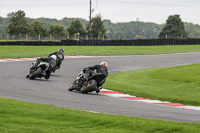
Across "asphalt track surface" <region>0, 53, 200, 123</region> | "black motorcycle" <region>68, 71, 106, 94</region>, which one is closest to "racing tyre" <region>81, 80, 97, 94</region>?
"black motorcycle" <region>68, 71, 106, 94</region>

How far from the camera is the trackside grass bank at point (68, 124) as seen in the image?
710cm

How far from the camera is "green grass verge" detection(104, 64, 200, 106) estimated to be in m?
13.9

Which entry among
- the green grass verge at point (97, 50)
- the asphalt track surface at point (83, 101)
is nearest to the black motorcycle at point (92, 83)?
the asphalt track surface at point (83, 101)

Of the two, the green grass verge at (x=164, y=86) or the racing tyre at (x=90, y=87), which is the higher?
the racing tyre at (x=90, y=87)

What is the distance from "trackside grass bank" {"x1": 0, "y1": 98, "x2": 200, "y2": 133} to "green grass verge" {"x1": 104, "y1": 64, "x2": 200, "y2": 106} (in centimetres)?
545

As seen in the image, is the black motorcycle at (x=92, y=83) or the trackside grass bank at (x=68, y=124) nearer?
the trackside grass bank at (x=68, y=124)

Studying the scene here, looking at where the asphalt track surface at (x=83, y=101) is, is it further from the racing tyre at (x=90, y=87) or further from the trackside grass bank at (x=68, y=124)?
the trackside grass bank at (x=68, y=124)

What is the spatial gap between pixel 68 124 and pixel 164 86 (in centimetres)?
930

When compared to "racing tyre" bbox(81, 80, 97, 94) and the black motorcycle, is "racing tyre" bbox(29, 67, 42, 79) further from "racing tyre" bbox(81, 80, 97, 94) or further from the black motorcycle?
"racing tyre" bbox(81, 80, 97, 94)

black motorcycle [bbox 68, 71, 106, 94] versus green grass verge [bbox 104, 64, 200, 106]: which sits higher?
black motorcycle [bbox 68, 71, 106, 94]

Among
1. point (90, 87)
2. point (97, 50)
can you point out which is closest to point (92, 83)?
point (90, 87)

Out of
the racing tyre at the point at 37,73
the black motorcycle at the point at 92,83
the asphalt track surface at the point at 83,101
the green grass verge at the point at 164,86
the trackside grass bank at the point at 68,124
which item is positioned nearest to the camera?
the trackside grass bank at the point at 68,124

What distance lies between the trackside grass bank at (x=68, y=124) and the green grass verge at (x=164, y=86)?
17.9ft

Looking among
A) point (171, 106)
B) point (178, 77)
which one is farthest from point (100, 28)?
point (171, 106)
